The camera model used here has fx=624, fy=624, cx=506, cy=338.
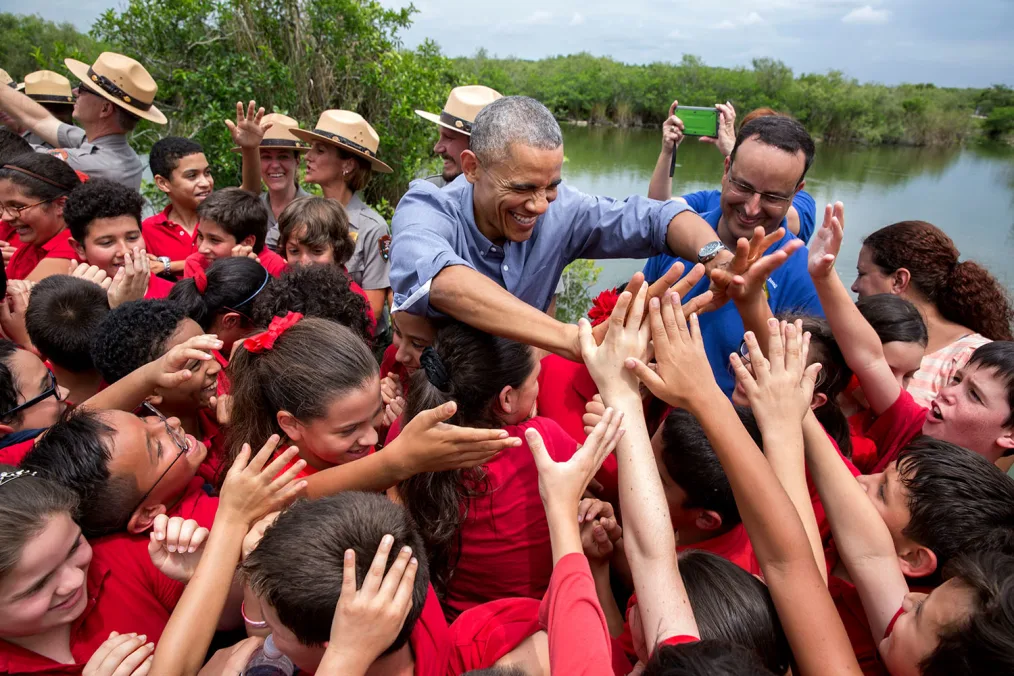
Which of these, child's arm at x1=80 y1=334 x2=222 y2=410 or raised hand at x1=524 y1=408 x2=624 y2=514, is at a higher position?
raised hand at x1=524 y1=408 x2=624 y2=514

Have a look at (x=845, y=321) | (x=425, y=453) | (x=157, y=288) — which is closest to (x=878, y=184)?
(x=845, y=321)

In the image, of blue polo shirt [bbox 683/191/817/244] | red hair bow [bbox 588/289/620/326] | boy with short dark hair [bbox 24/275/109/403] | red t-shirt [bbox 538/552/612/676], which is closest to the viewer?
red t-shirt [bbox 538/552/612/676]

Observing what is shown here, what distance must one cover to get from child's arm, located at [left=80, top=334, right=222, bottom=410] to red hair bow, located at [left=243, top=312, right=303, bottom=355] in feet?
0.51

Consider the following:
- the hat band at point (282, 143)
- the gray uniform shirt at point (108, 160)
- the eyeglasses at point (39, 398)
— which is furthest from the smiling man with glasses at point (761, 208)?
the gray uniform shirt at point (108, 160)

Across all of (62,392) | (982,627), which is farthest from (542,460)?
(62,392)

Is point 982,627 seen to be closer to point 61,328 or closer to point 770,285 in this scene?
point 770,285

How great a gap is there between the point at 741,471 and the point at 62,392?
2505mm

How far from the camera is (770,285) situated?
2727 millimetres

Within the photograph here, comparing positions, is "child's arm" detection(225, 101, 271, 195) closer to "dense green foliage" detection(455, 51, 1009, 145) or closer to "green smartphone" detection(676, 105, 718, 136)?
"green smartphone" detection(676, 105, 718, 136)

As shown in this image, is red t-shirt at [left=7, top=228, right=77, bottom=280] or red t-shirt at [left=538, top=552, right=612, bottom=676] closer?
red t-shirt at [left=538, top=552, right=612, bottom=676]

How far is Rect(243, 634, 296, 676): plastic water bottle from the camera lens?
1540 mm

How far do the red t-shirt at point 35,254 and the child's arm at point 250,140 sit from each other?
1.05 metres

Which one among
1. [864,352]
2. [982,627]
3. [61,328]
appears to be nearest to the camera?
[982,627]

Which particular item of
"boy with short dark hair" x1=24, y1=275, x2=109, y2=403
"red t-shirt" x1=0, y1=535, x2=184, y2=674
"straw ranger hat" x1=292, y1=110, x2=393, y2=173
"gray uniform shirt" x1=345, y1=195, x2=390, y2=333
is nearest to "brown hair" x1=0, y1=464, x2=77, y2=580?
"red t-shirt" x1=0, y1=535, x2=184, y2=674
